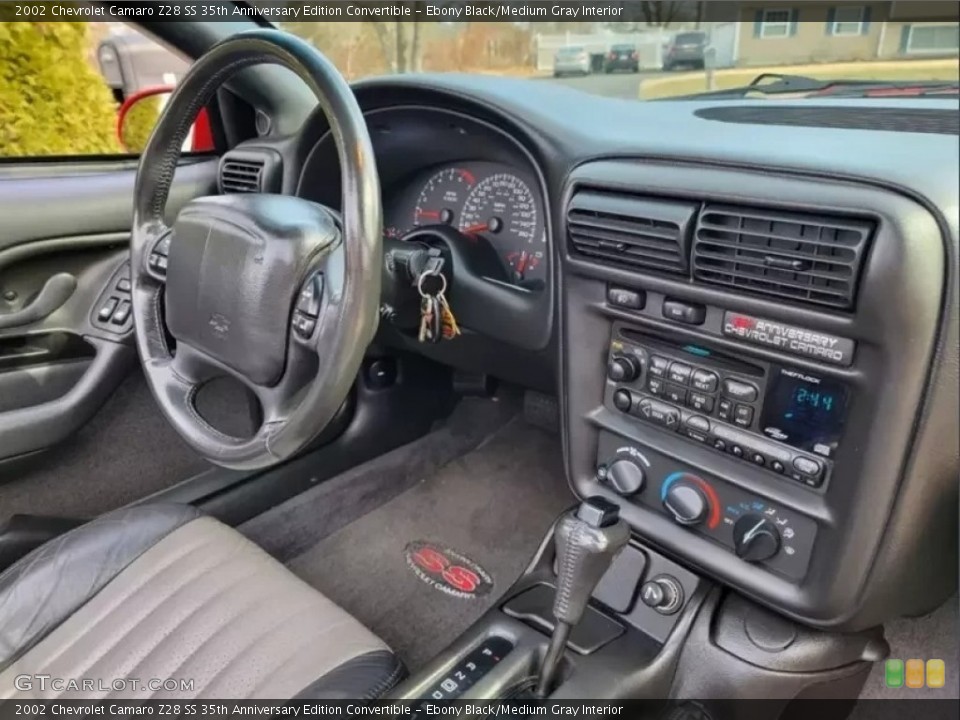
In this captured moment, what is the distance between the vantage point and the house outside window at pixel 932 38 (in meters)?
1.09

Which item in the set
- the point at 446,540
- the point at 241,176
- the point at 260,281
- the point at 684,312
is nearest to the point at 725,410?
the point at 684,312

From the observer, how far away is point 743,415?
94cm

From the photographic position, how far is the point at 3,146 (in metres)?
1.59

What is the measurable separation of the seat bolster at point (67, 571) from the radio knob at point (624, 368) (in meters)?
0.69

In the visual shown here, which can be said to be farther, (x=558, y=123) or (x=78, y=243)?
(x=78, y=243)

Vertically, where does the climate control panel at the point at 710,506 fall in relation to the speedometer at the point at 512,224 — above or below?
below

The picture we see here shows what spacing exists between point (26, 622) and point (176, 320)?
45cm

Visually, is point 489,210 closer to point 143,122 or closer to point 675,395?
point 675,395

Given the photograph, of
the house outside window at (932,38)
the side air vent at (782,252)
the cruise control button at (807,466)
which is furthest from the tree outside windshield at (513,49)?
the cruise control button at (807,466)

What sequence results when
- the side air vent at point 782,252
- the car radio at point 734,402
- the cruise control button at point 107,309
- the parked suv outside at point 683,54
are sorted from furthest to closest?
1. the cruise control button at point 107,309
2. the parked suv outside at point 683,54
3. the car radio at point 734,402
4. the side air vent at point 782,252

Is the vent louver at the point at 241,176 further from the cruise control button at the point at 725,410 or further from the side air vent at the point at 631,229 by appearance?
the cruise control button at the point at 725,410

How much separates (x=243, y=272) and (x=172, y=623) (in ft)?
1.59

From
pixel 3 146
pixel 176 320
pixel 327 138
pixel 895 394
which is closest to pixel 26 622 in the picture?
pixel 176 320

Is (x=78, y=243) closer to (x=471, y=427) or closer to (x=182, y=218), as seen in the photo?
(x=182, y=218)
